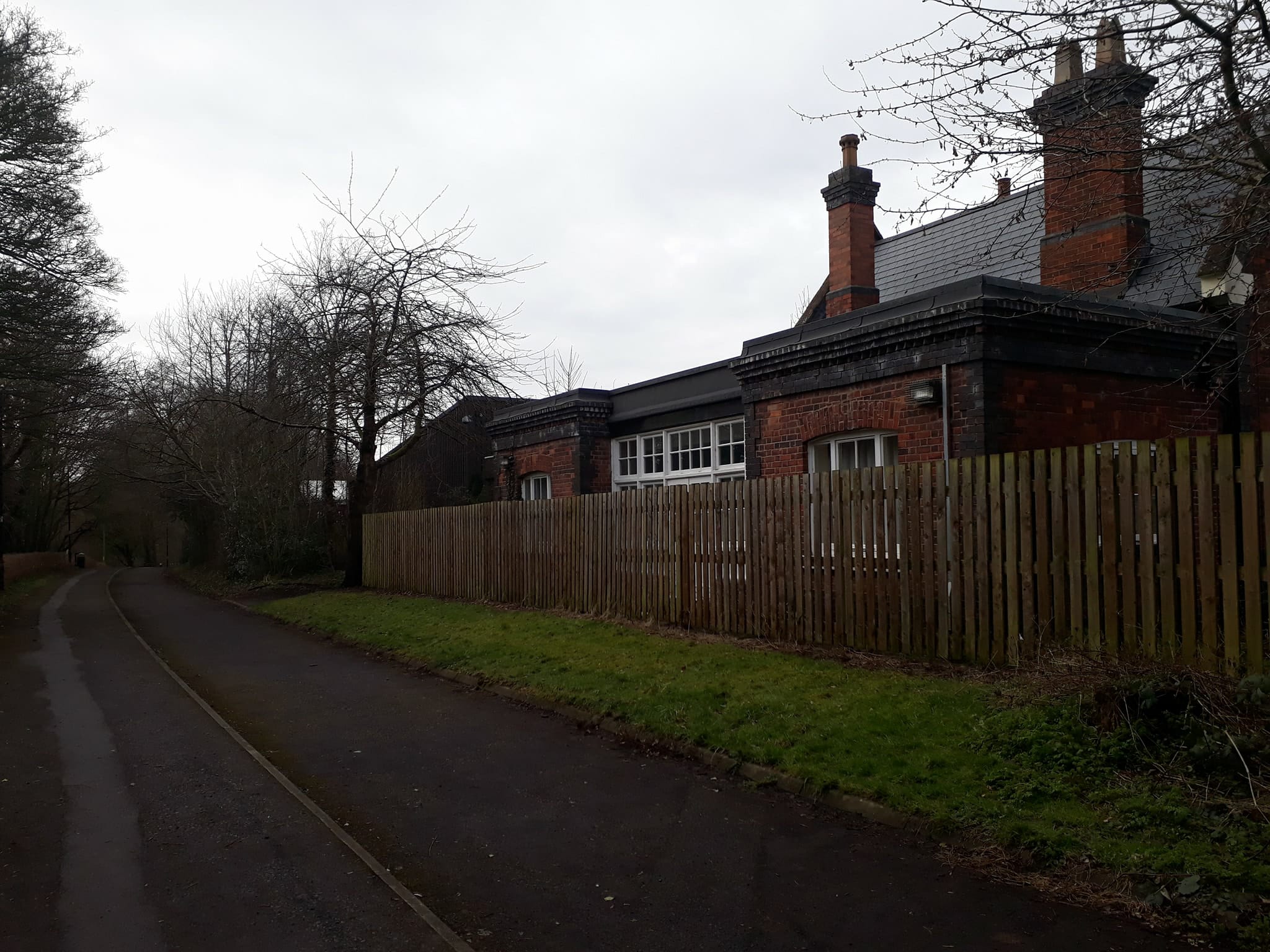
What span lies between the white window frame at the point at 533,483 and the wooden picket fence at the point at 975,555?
6.61 m

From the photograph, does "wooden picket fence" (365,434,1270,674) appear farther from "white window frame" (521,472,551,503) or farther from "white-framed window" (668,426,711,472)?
"white window frame" (521,472,551,503)

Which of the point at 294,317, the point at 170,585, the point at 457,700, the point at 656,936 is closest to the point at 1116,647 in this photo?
the point at 656,936

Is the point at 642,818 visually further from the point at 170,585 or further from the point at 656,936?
the point at 170,585

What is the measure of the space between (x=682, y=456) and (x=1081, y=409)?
7479mm

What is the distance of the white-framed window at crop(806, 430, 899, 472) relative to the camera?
10.7 m

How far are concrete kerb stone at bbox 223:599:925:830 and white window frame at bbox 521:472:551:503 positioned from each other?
10.3 m

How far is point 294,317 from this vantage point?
2034cm

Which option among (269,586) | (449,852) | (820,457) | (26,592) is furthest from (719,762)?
(26,592)

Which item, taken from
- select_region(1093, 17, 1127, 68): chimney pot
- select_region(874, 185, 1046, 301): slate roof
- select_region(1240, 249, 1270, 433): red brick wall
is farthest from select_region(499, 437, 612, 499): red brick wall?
select_region(1093, 17, 1127, 68): chimney pot

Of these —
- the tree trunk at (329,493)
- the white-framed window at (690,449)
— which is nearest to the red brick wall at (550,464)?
the white-framed window at (690,449)

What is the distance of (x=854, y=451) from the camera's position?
11203mm

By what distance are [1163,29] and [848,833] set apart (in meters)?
5.10

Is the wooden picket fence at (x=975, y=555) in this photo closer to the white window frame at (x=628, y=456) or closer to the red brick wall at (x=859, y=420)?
the red brick wall at (x=859, y=420)

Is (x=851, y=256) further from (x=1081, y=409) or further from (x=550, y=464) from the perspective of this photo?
(x=1081, y=409)
